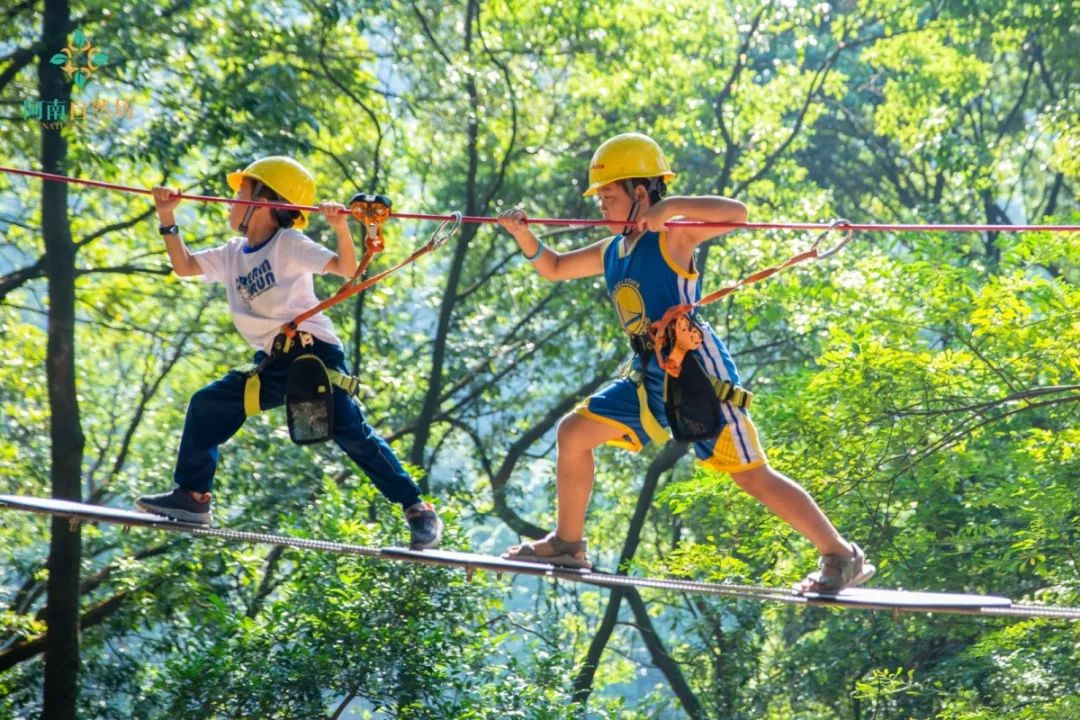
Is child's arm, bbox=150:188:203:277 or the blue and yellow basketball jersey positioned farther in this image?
child's arm, bbox=150:188:203:277

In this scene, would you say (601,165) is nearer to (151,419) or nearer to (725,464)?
(725,464)

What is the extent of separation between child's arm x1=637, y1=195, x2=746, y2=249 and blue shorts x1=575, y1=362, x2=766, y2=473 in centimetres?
48

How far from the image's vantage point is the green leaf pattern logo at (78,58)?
10.6m

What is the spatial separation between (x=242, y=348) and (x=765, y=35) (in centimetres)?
732

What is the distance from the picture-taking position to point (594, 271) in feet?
16.5

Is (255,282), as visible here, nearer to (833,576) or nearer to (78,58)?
(833,576)

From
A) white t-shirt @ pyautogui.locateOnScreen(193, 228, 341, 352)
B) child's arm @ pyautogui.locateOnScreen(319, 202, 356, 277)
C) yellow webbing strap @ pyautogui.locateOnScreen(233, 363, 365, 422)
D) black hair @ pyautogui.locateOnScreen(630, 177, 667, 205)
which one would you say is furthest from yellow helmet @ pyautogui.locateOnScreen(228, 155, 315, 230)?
black hair @ pyautogui.locateOnScreen(630, 177, 667, 205)

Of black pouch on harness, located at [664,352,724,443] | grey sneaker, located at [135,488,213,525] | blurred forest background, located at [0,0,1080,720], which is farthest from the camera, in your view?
blurred forest background, located at [0,0,1080,720]

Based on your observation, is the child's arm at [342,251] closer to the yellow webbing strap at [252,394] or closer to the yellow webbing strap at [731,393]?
the yellow webbing strap at [252,394]

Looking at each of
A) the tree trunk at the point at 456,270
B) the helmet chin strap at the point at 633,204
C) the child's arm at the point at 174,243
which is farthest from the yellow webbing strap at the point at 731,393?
the tree trunk at the point at 456,270

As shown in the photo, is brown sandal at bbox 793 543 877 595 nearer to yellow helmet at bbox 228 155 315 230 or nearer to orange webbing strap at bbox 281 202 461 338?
orange webbing strap at bbox 281 202 461 338

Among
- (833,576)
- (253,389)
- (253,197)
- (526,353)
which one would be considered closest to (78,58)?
(253,197)

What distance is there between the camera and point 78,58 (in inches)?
421

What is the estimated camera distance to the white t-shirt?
17.1 ft
